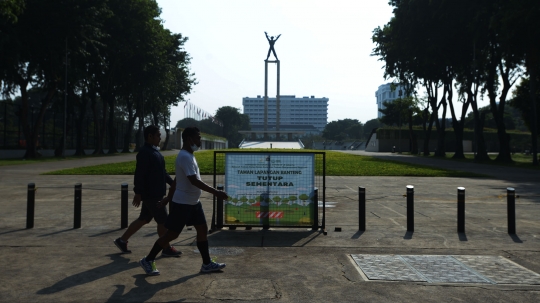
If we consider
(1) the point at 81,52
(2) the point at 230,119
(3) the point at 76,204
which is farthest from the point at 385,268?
(2) the point at 230,119

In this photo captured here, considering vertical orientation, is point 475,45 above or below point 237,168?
above

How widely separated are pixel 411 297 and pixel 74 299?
3342mm

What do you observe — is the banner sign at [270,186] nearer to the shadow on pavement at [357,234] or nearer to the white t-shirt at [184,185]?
the shadow on pavement at [357,234]

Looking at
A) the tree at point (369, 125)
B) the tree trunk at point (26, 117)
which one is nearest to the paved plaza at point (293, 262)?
the tree trunk at point (26, 117)

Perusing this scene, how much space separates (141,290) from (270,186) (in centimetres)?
387

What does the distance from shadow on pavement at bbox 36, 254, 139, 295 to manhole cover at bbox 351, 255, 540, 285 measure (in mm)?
2975

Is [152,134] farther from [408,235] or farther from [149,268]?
[408,235]

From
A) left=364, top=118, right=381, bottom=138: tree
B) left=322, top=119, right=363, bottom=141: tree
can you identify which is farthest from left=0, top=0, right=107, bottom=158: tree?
left=364, top=118, right=381, bottom=138: tree

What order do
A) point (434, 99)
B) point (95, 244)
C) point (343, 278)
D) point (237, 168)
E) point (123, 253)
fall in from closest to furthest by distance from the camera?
point (343, 278) → point (123, 253) → point (95, 244) → point (237, 168) → point (434, 99)

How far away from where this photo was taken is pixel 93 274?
20.4ft

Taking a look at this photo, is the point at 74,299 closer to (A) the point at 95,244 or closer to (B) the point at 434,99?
(A) the point at 95,244

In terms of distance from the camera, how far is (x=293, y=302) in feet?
17.0

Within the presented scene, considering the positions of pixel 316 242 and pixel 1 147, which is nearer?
pixel 316 242

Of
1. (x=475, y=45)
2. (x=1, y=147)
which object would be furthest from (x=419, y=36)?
(x=1, y=147)
